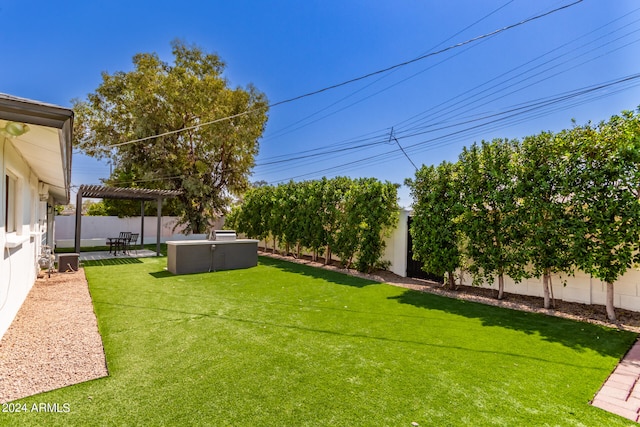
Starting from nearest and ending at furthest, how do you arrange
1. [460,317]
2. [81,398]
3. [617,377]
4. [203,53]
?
[81,398]
[617,377]
[460,317]
[203,53]

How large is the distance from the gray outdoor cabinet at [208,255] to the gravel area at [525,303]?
4.35 m

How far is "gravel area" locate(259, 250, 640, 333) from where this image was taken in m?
5.77

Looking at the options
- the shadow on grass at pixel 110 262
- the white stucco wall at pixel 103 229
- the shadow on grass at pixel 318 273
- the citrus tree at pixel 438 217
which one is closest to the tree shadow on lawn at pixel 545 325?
the citrus tree at pixel 438 217

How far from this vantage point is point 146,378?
3.31 m

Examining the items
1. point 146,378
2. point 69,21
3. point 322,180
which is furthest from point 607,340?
point 69,21

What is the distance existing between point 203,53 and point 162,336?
2239cm

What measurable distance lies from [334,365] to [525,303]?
564 cm

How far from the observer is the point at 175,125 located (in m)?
20.3

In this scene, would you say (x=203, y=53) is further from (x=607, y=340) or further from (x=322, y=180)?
(x=607, y=340)

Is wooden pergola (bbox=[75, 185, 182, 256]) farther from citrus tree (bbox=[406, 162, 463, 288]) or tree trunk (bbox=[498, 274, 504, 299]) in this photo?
tree trunk (bbox=[498, 274, 504, 299])

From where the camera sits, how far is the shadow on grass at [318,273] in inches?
361

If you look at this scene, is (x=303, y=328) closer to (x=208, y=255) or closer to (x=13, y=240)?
(x=13, y=240)

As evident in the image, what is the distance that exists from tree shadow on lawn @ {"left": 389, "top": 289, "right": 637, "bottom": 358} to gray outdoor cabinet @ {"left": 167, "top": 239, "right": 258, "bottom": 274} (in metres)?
5.95

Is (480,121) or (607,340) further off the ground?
(480,121)
